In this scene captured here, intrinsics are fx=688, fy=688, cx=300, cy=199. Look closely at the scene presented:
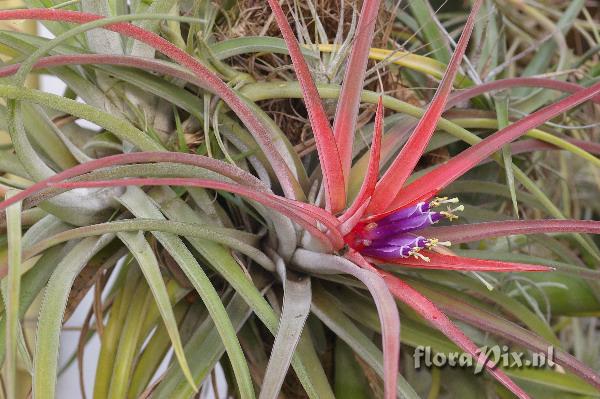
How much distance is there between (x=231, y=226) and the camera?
0.61 metres

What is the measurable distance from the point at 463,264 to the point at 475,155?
3.6 inches

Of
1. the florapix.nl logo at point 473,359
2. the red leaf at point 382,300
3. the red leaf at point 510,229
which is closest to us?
the red leaf at point 382,300

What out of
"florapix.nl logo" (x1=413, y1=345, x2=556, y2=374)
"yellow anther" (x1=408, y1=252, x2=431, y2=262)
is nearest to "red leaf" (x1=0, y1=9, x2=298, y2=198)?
"yellow anther" (x1=408, y1=252, x2=431, y2=262)

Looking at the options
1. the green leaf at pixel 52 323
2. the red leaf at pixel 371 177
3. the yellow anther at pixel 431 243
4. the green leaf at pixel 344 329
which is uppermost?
the red leaf at pixel 371 177

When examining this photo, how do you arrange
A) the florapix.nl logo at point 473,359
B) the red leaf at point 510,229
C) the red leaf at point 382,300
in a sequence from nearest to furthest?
the red leaf at point 382,300
the red leaf at point 510,229
the florapix.nl logo at point 473,359

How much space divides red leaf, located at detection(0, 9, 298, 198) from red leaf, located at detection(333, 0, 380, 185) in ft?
0.16

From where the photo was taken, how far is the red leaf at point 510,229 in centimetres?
50

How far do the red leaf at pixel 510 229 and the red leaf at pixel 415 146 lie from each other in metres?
0.06

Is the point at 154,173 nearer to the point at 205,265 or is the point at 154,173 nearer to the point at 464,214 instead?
the point at 205,265

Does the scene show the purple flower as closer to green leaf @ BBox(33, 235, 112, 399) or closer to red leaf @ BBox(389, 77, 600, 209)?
red leaf @ BBox(389, 77, 600, 209)

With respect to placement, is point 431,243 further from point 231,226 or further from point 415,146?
point 231,226

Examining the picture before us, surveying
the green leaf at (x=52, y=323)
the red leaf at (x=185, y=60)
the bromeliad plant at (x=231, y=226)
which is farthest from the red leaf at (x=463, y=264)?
the green leaf at (x=52, y=323)

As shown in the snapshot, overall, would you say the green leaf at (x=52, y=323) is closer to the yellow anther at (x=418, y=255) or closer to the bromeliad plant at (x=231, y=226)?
the bromeliad plant at (x=231, y=226)

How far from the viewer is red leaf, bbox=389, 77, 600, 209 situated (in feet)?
1.73
